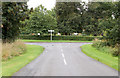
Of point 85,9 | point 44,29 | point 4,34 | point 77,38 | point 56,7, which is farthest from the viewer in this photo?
point 85,9

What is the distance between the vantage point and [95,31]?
64312 millimetres

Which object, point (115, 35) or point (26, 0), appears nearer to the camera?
point (115, 35)

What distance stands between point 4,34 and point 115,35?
1337 cm

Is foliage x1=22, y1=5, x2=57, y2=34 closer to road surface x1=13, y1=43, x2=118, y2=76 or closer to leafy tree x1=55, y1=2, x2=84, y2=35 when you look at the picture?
leafy tree x1=55, y1=2, x2=84, y2=35

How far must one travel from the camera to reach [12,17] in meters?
18.5

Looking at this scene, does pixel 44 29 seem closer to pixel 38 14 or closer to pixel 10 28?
pixel 38 14

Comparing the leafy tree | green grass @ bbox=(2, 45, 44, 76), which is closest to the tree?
green grass @ bbox=(2, 45, 44, 76)

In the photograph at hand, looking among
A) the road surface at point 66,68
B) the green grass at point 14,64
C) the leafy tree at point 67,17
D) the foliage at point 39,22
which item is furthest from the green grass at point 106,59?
the leafy tree at point 67,17

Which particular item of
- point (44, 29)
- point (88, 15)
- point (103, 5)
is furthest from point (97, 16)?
point (103, 5)

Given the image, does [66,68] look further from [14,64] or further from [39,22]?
[39,22]

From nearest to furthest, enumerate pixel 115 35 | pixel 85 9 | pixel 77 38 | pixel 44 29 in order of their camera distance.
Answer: pixel 115 35 → pixel 44 29 → pixel 77 38 → pixel 85 9

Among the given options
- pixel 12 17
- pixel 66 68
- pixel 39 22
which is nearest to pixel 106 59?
pixel 66 68

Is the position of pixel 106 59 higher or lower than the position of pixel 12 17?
lower

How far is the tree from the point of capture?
17594mm
